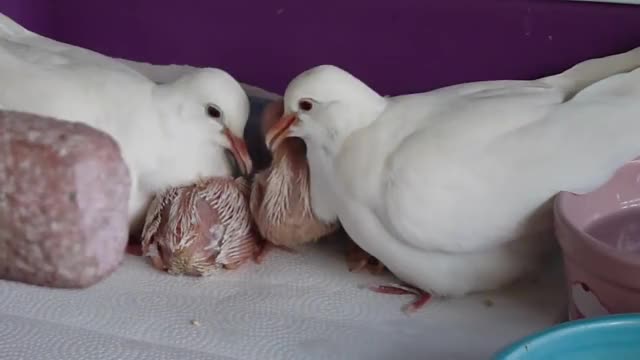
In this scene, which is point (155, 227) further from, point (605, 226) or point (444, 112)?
point (605, 226)

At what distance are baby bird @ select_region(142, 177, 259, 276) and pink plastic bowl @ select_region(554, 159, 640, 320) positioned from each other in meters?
0.32

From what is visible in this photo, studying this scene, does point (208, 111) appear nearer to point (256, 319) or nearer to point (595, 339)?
point (256, 319)

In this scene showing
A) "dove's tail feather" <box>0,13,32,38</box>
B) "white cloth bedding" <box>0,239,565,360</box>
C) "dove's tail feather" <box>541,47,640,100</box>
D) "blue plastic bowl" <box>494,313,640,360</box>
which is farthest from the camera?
"dove's tail feather" <box>0,13,32,38</box>

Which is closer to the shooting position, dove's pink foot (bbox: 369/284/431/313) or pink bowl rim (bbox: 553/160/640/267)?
pink bowl rim (bbox: 553/160/640/267)

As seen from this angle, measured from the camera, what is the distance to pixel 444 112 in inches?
35.1

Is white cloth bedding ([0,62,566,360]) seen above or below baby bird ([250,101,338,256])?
below

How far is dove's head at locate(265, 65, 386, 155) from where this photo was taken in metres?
0.90

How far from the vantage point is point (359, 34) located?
43.2 inches

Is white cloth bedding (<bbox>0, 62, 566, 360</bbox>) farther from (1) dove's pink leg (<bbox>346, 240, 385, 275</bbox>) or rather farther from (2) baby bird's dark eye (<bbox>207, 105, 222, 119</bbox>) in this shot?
(2) baby bird's dark eye (<bbox>207, 105, 222, 119</bbox>)

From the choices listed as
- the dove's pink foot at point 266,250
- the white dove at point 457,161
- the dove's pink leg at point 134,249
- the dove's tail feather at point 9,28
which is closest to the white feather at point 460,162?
the white dove at point 457,161

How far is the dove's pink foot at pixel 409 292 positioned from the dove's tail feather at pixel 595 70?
0.23 metres

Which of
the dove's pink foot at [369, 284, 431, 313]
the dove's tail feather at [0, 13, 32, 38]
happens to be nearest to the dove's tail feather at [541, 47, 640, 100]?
the dove's pink foot at [369, 284, 431, 313]

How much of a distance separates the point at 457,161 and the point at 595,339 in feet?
0.67

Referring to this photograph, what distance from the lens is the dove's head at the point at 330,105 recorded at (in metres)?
0.90
